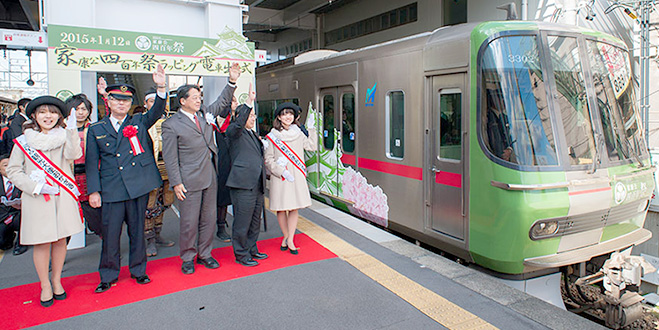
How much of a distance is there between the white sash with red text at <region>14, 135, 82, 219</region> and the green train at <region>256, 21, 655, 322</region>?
3.49 m

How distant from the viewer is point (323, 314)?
340cm

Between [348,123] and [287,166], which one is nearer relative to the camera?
[287,166]

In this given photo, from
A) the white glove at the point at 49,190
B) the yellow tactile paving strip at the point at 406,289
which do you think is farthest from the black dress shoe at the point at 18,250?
the yellow tactile paving strip at the point at 406,289

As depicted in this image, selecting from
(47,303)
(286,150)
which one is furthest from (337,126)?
(47,303)

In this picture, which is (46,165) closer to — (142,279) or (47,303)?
(47,303)

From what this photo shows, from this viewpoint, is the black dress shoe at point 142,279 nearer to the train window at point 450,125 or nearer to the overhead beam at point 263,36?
the train window at point 450,125

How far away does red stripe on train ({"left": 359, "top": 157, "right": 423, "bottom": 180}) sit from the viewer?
528cm

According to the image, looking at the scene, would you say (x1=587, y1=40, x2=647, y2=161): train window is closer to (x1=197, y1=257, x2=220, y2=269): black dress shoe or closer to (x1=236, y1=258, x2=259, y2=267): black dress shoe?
(x1=236, y1=258, x2=259, y2=267): black dress shoe

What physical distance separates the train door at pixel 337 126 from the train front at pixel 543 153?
8.22 feet

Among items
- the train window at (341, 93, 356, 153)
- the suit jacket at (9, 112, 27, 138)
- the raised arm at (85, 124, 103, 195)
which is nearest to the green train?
the train window at (341, 93, 356, 153)

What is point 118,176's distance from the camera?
12.3 ft

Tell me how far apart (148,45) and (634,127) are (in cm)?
519

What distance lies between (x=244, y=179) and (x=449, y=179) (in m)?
2.10

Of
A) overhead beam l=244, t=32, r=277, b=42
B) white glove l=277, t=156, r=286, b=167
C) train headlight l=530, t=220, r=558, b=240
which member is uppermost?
overhead beam l=244, t=32, r=277, b=42
